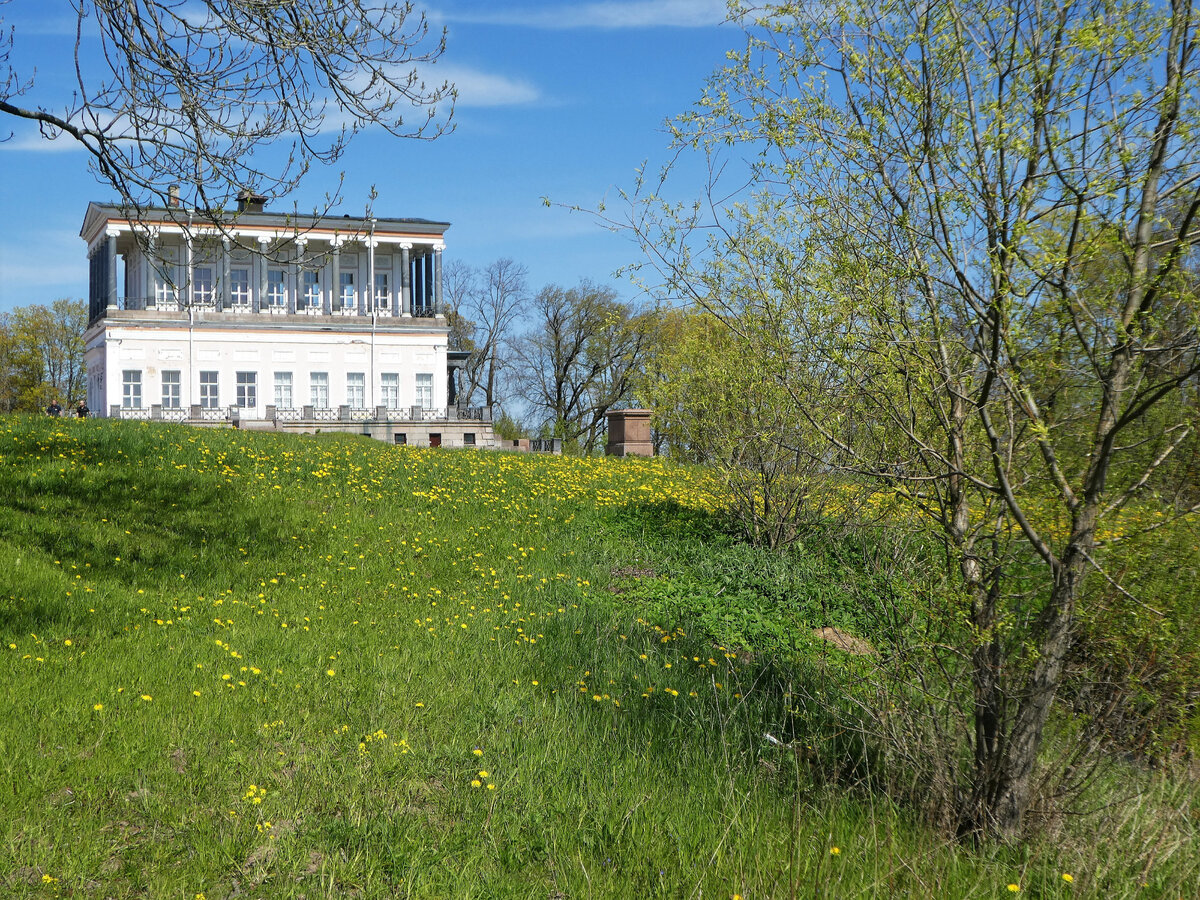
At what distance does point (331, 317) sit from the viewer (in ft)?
145

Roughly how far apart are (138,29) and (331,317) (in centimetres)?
3909

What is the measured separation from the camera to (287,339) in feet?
142

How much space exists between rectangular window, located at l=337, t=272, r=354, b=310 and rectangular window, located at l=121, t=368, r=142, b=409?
10.3 metres

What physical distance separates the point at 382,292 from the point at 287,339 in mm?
6179

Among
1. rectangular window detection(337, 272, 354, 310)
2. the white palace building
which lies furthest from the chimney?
rectangular window detection(337, 272, 354, 310)

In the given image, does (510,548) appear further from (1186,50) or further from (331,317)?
(331,317)

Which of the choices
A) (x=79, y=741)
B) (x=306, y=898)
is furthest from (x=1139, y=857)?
(x=79, y=741)

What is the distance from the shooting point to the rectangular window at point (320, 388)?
143ft

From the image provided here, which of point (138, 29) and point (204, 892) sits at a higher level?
point (138, 29)

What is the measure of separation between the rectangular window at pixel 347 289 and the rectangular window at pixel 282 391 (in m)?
5.42

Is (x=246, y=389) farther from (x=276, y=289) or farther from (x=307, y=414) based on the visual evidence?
(x=276, y=289)

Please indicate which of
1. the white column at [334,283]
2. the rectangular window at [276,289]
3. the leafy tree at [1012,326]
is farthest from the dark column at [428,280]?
the leafy tree at [1012,326]

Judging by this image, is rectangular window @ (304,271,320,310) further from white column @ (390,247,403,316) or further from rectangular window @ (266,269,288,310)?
white column @ (390,247,403,316)

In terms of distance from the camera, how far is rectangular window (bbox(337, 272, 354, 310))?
153ft
